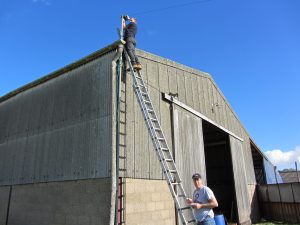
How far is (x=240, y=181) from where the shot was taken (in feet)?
50.9

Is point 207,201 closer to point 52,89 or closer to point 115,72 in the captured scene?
point 115,72

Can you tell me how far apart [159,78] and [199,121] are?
10.1 ft

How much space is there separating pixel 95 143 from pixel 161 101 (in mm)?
2960

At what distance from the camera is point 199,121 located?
1179cm

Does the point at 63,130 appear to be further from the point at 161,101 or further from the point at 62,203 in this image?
the point at 161,101

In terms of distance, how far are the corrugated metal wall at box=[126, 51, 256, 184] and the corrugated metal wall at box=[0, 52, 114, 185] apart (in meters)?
0.75

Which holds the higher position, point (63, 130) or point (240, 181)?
point (63, 130)

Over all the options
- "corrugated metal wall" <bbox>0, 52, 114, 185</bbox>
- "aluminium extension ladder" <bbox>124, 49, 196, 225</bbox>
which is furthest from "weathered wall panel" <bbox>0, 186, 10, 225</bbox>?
"aluminium extension ladder" <bbox>124, 49, 196, 225</bbox>

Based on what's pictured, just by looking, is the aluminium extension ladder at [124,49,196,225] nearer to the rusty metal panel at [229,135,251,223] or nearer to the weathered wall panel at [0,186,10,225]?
the weathered wall panel at [0,186,10,225]

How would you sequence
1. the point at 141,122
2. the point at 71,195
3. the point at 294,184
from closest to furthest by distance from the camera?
the point at 71,195
the point at 141,122
the point at 294,184

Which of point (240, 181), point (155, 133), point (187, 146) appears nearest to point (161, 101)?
point (187, 146)

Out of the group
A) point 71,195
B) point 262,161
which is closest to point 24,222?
point 71,195

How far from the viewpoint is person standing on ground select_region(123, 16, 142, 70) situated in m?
8.06

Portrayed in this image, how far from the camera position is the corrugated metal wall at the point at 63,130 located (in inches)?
299
